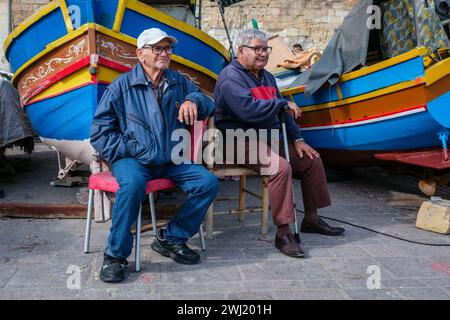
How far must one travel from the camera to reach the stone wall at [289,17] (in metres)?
14.8

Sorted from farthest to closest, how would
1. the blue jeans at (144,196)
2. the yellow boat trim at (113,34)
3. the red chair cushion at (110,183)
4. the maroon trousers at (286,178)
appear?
the yellow boat trim at (113,34) → the maroon trousers at (286,178) → the red chair cushion at (110,183) → the blue jeans at (144,196)

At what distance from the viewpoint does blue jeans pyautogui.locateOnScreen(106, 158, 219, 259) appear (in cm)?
310

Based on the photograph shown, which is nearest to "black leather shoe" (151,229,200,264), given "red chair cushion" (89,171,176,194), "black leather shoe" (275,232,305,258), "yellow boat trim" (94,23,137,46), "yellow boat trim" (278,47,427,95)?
"red chair cushion" (89,171,176,194)

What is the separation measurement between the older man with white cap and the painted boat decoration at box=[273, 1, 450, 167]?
7.65 ft

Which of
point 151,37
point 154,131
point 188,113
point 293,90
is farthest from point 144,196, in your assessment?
point 293,90

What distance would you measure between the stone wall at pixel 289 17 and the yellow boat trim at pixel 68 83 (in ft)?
33.6

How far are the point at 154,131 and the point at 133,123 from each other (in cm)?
16

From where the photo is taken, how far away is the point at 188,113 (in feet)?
11.2

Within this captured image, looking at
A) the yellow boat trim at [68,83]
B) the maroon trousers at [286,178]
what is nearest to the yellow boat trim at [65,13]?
the yellow boat trim at [68,83]

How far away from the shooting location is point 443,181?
511cm

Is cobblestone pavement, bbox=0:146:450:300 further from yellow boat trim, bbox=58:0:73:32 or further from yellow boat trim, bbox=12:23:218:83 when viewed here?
yellow boat trim, bbox=58:0:73:32

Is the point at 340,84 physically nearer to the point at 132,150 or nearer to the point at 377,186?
the point at 377,186

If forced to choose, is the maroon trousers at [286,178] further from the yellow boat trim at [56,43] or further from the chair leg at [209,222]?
the yellow boat trim at [56,43]

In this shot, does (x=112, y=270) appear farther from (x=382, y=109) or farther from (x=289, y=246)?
(x=382, y=109)
